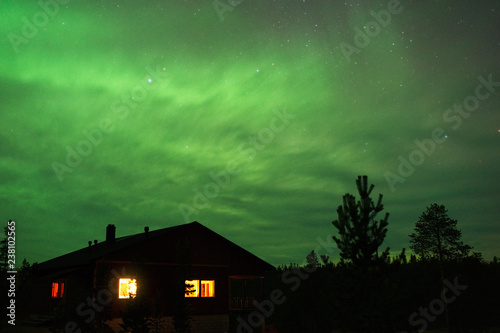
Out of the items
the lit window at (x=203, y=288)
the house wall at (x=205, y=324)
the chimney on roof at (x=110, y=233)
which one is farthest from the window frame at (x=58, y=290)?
the lit window at (x=203, y=288)

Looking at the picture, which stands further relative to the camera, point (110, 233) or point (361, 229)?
point (110, 233)

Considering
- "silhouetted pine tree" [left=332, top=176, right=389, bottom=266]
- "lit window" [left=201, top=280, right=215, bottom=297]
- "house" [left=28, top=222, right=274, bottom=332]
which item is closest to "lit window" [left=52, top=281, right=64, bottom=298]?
"house" [left=28, top=222, right=274, bottom=332]

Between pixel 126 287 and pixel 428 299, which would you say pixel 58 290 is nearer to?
pixel 126 287

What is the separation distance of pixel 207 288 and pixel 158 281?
359 cm

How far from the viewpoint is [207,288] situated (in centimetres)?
2780

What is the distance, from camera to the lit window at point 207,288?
27.5 m

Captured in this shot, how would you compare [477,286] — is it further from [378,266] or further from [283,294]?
[378,266]

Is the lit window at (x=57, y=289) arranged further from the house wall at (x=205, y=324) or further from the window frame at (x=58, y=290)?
the house wall at (x=205, y=324)

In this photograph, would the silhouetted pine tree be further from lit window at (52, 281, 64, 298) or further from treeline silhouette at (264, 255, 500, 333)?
lit window at (52, 281, 64, 298)

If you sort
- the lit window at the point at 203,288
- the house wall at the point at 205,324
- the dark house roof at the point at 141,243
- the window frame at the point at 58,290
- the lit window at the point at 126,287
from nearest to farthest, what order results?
the lit window at the point at 126,287
the dark house roof at the point at 141,243
the house wall at the point at 205,324
the lit window at the point at 203,288
the window frame at the point at 58,290

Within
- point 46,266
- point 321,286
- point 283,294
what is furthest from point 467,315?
point 46,266

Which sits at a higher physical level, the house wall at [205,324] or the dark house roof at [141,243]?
the dark house roof at [141,243]

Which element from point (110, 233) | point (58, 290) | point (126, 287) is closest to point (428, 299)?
point (126, 287)

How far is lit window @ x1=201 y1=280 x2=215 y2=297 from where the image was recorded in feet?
90.3
